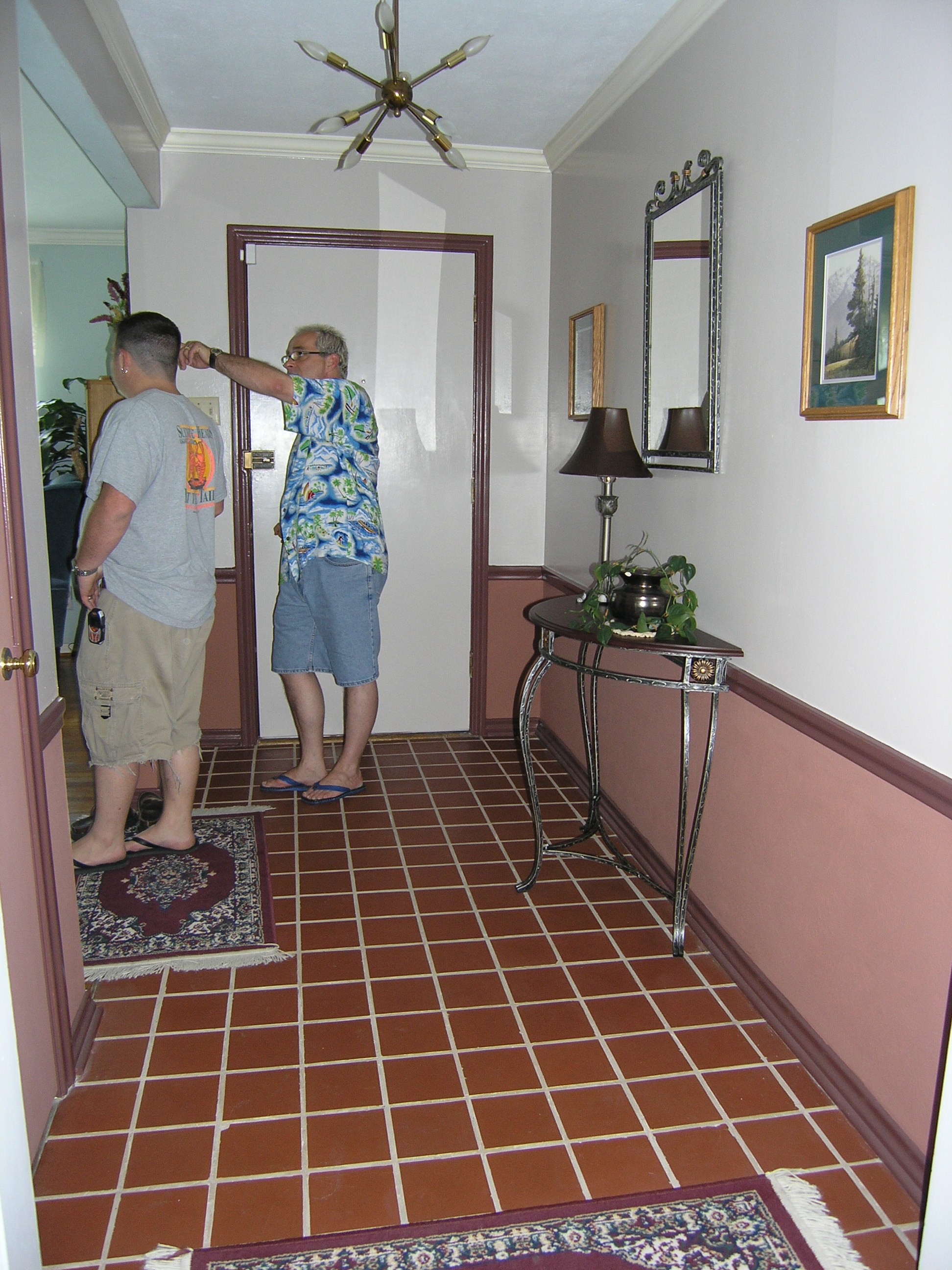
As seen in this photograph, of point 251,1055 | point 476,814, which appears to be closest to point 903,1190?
point 251,1055

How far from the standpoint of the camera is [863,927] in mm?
1810

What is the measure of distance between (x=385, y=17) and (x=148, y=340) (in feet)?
3.34

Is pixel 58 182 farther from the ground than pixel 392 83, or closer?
farther from the ground

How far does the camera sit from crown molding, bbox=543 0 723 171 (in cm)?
250

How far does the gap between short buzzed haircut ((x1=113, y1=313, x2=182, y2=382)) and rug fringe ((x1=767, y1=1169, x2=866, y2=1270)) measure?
2.43 metres

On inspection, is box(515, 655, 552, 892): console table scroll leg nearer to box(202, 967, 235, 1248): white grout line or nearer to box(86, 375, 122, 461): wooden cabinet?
box(202, 967, 235, 1248): white grout line

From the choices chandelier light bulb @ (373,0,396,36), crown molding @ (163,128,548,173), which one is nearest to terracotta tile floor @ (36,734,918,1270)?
chandelier light bulb @ (373,0,396,36)

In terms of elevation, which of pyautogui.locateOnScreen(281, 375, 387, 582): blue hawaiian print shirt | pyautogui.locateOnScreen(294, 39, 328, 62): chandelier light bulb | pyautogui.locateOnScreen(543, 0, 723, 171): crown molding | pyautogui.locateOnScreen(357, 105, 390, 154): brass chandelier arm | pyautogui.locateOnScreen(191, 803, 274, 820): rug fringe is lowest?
pyautogui.locateOnScreen(191, 803, 274, 820): rug fringe

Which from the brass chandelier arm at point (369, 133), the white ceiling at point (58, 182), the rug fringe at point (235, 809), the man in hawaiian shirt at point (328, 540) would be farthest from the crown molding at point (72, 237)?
the rug fringe at point (235, 809)

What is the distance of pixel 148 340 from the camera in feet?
8.68

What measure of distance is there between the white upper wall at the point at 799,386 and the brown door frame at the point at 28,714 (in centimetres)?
153

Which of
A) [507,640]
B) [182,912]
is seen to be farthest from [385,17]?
[507,640]

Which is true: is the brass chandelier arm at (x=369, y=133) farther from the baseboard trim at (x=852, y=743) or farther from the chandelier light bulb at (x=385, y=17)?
the baseboard trim at (x=852, y=743)

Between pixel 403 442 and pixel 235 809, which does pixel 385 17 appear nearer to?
pixel 403 442
